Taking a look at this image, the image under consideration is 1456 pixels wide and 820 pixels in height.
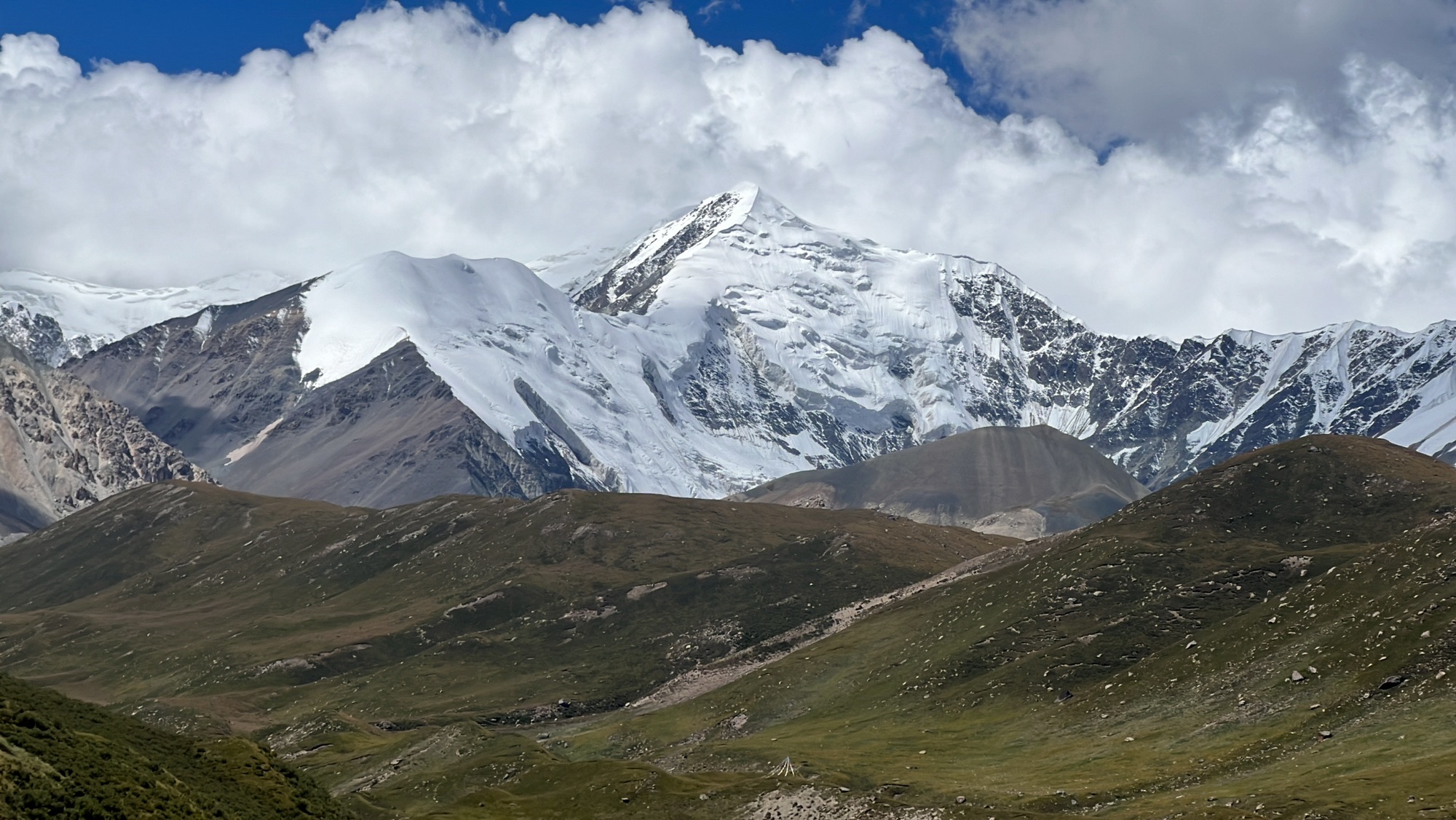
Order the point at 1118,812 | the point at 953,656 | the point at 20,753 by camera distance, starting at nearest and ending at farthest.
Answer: the point at 20,753 → the point at 1118,812 → the point at 953,656

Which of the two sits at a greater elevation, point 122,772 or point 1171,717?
point 122,772

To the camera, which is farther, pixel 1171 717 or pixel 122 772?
pixel 1171 717

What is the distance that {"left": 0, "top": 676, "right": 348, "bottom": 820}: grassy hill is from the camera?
76.5 m

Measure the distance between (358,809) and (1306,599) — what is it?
86250 mm

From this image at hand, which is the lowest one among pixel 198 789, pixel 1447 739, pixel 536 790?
pixel 1447 739

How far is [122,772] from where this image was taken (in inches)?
3275

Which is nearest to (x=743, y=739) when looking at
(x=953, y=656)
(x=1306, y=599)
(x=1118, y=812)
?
(x=953, y=656)

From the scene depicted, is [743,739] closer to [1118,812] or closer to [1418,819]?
[1118,812]

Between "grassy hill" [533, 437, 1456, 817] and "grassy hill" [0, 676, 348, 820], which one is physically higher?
"grassy hill" [0, 676, 348, 820]

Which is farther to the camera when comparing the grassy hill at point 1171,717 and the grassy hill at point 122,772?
the grassy hill at point 1171,717

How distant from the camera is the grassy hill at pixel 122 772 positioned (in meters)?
76.5

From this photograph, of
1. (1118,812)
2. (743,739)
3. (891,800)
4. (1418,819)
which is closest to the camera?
(1418,819)

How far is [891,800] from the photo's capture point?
12119 centimetres

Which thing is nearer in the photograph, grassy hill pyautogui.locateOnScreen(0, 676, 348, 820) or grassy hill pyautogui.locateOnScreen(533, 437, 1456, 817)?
grassy hill pyautogui.locateOnScreen(0, 676, 348, 820)
